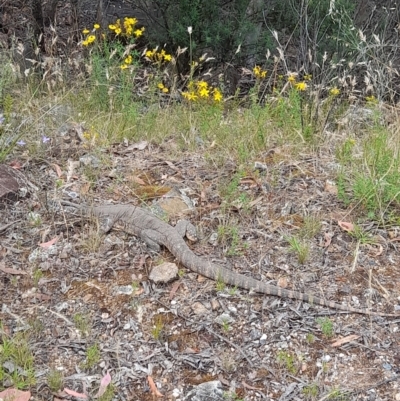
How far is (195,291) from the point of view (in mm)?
3512

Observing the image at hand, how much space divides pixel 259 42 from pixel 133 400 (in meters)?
6.89

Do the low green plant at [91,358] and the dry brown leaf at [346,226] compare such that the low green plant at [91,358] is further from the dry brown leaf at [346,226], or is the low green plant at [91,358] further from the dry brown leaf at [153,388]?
the dry brown leaf at [346,226]

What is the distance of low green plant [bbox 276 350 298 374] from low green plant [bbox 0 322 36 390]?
1.25m

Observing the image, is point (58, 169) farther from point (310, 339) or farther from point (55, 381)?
point (310, 339)

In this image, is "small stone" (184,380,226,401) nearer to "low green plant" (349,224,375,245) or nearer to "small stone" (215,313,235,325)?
"small stone" (215,313,235,325)

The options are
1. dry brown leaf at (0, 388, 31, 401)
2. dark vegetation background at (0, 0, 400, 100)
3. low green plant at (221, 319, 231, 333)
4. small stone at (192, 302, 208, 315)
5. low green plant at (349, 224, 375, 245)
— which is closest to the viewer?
dry brown leaf at (0, 388, 31, 401)

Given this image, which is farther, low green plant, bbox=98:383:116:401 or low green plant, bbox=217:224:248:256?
low green plant, bbox=217:224:248:256

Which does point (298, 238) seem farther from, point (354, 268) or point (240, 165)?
point (240, 165)

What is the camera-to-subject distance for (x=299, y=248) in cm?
366

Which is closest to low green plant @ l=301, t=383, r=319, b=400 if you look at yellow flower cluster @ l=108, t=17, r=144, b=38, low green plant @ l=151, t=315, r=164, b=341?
low green plant @ l=151, t=315, r=164, b=341

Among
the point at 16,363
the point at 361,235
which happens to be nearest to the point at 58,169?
the point at 16,363

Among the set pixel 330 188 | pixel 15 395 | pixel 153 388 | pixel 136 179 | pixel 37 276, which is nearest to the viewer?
pixel 15 395

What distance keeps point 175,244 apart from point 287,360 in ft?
3.60

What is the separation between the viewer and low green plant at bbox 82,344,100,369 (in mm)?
3014
